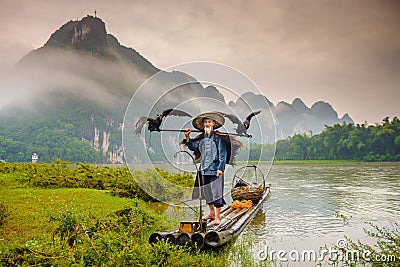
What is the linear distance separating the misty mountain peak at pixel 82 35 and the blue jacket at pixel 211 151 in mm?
104709

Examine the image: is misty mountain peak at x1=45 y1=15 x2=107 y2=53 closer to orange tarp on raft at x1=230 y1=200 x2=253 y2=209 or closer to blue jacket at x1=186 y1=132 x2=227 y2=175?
orange tarp on raft at x1=230 y1=200 x2=253 y2=209

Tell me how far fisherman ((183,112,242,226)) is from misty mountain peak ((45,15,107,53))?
104740 mm

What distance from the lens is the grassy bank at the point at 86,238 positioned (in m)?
3.20

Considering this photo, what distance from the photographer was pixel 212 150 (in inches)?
221

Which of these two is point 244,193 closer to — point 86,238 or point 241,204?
point 241,204

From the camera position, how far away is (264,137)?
608 centimetres

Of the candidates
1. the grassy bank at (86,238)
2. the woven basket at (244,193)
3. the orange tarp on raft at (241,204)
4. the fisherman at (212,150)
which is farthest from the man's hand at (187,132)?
the woven basket at (244,193)

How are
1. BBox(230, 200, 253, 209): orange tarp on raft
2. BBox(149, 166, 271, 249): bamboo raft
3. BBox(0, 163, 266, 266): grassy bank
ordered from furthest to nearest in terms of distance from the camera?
BBox(230, 200, 253, 209): orange tarp on raft → BBox(149, 166, 271, 249): bamboo raft → BBox(0, 163, 266, 266): grassy bank

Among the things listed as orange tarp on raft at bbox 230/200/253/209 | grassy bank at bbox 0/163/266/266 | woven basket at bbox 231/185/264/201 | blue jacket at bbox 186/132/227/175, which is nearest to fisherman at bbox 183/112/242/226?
blue jacket at bbox 186/132/227/175

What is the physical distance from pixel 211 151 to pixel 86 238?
2455 mm

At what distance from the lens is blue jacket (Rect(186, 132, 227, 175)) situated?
221 inches

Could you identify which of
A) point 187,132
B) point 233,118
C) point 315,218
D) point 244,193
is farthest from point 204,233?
point 315,218

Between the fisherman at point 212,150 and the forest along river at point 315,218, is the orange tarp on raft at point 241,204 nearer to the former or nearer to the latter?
the forest along river at point 315,218

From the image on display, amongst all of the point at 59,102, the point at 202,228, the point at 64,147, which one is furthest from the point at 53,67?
the point at 202,228
